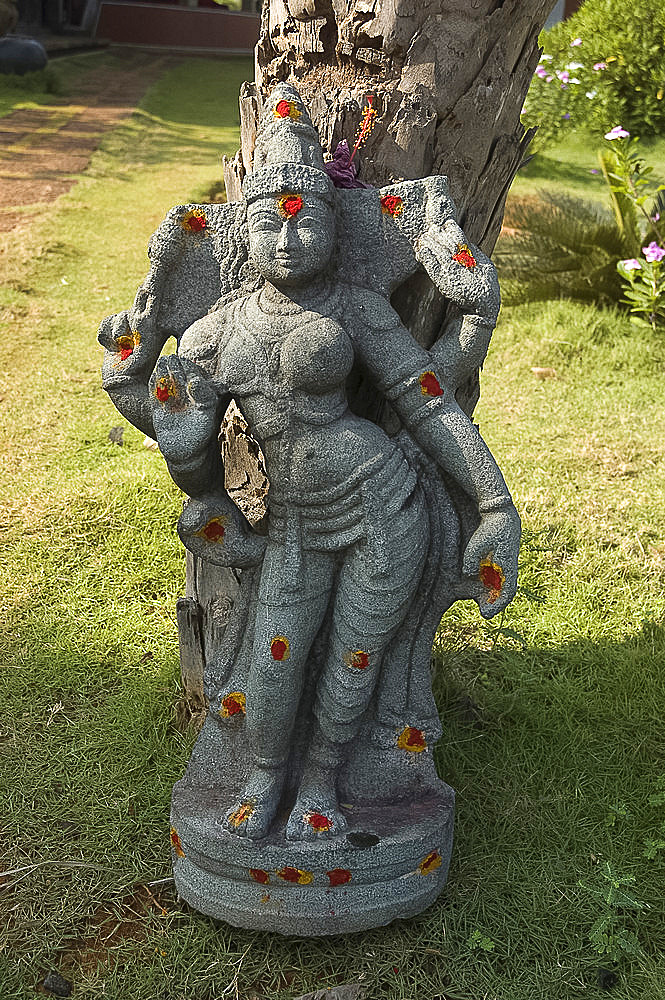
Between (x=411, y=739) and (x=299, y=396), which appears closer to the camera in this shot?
(x=299, y=396)

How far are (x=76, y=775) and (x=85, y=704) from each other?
0.32 meters

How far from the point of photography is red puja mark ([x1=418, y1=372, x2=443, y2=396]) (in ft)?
6.89

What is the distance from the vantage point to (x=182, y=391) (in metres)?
2.05

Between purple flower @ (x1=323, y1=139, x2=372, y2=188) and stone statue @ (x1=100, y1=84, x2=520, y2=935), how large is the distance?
92 mm

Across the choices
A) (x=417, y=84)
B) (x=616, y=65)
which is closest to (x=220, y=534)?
(x=417, y=84)

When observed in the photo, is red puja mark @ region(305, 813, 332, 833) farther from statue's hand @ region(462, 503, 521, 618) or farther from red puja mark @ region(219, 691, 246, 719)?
statue's hand @ region(462, 503, 521, 618)

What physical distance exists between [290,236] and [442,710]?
1.61 meters

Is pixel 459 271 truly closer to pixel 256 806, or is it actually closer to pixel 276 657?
pixel 276 657

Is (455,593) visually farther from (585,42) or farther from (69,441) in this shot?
(585,42)

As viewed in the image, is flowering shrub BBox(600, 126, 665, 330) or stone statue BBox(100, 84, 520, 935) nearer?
stone statue BBox(100, 84, 520, 935)

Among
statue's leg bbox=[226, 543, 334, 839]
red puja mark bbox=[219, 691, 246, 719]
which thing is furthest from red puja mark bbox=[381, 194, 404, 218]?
red puja mark bbox=[219, 691, 246, 719]

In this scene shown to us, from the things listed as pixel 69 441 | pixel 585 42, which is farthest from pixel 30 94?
pixel 69 441

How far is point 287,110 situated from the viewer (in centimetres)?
210

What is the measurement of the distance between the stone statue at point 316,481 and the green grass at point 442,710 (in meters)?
0.18
